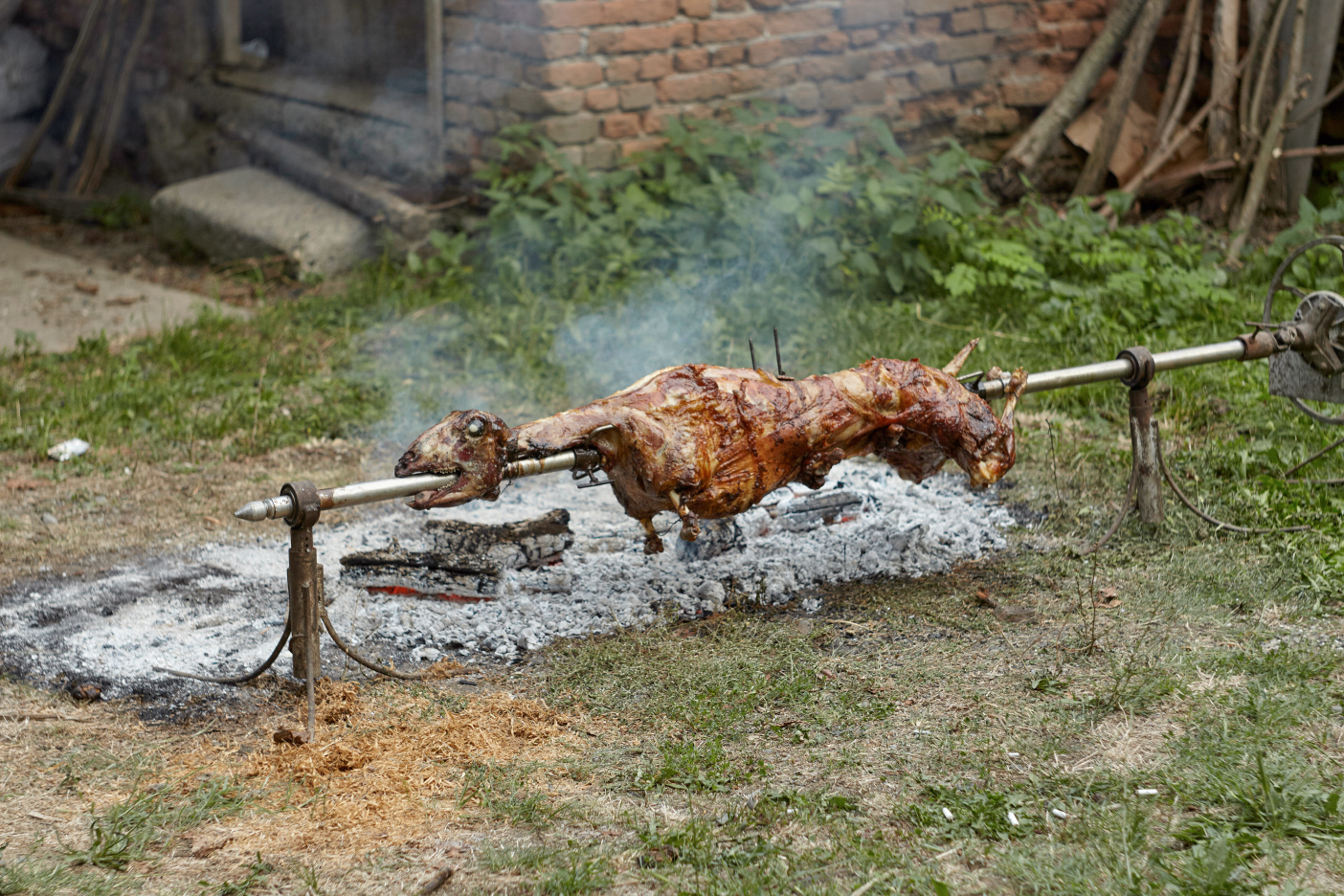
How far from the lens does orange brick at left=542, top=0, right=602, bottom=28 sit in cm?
664

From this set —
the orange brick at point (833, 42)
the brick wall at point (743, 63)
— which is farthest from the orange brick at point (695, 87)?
the orange brick at point (833, 42)

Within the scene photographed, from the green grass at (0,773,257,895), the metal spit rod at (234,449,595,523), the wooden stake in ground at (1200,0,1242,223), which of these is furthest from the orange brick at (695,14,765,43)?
the green grass at (0,773,257,895)

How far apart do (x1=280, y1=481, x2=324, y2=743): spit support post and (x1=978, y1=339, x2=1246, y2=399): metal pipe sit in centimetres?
225

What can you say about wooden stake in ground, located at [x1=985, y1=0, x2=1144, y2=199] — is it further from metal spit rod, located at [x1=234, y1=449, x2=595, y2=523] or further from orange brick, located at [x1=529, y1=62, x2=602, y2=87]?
metal spit rod, located at [x1=234, y1=449, x2=595, y2=523]

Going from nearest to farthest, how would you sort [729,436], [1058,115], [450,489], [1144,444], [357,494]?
[357,494], [450,489], [729,436], [1144,444], [1058,115]

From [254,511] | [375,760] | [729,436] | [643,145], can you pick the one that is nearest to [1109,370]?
[729,436]

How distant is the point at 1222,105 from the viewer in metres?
7.39

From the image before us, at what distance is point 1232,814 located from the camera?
99.7 inches

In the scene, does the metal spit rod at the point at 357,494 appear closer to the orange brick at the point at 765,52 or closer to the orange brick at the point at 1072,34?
the orange brick at the point at 765,52

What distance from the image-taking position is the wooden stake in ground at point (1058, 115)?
7816 millimetres

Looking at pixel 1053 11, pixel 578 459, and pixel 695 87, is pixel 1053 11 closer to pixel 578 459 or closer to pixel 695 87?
pixel 695 87

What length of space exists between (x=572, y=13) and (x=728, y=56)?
3.75ft

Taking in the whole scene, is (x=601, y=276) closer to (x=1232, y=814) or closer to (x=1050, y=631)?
(x=1050, y=631)

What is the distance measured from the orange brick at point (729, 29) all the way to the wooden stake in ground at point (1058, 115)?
1945 mm
